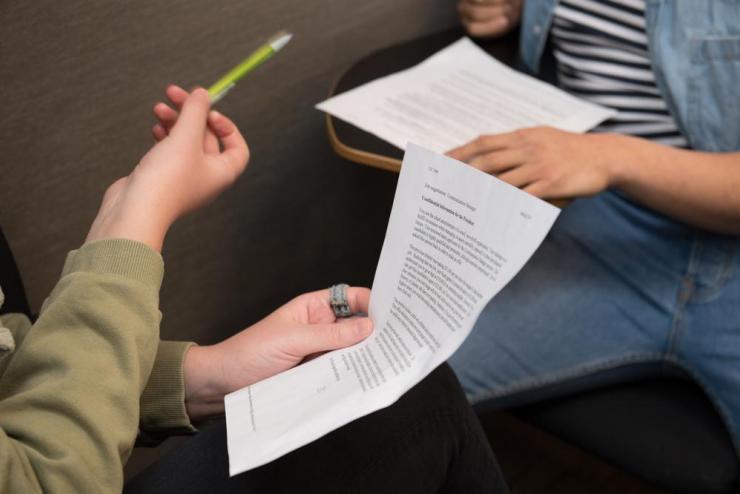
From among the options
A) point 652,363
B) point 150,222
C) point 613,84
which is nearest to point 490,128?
point 613,84

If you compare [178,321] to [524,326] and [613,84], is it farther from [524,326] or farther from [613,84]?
[613,84]

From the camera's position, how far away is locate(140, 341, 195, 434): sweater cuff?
2.25ft

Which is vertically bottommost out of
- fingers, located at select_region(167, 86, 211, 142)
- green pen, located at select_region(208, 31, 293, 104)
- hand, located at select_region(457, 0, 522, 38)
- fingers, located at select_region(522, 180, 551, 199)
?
fingers, located at select_region(522, 180, 551, 199)

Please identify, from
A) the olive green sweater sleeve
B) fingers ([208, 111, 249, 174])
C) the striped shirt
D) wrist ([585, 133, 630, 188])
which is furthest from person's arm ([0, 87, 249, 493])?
the striped shirt

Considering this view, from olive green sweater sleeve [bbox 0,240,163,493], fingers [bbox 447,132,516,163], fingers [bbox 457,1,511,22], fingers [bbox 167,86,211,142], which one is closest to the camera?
olive green sweater sleeve [bbox 0,240,163,493]

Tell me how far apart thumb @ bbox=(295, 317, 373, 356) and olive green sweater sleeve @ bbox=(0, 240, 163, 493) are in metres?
0.12

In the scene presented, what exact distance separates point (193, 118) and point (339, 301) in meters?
0.23

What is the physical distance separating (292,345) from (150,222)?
16 cm

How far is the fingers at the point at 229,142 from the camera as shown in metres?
0.78

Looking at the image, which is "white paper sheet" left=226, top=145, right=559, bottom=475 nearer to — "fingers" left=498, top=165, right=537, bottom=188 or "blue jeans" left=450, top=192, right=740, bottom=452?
"fingers" left=498, top=165, right=537, bottom=188

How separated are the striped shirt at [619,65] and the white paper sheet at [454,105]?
0.03 meters

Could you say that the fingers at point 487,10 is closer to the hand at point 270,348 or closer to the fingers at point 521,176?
the fingers at point 521,176

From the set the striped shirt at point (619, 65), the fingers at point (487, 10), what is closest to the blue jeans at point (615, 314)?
the striped shirt at point (619, 65)

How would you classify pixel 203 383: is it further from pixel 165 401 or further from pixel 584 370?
pixel 584 370
